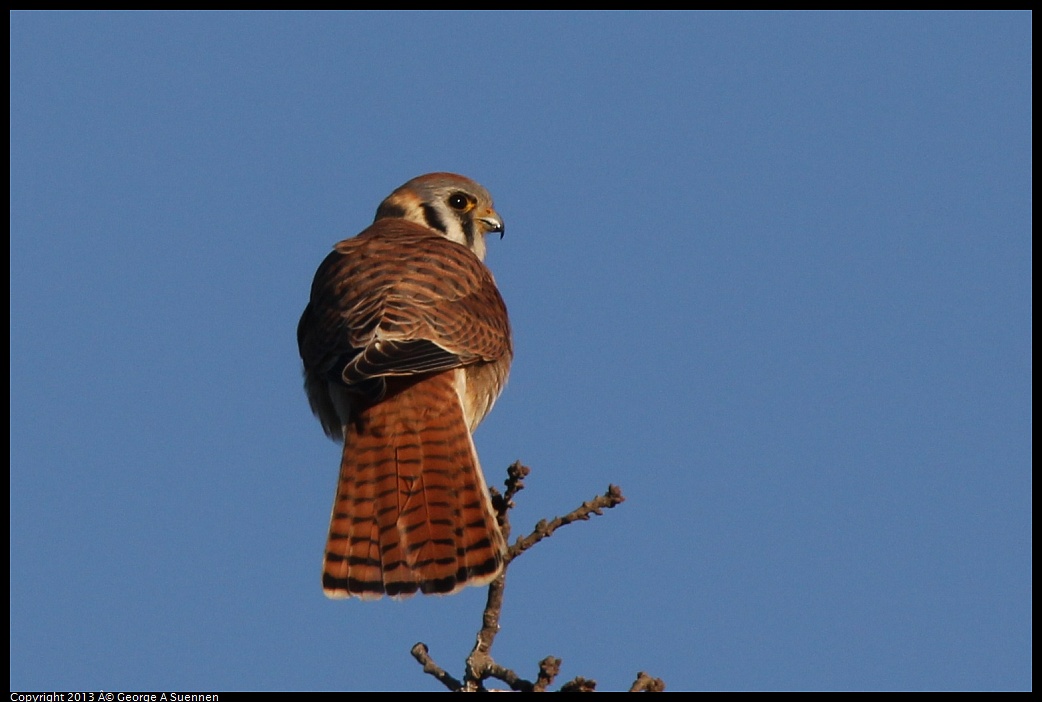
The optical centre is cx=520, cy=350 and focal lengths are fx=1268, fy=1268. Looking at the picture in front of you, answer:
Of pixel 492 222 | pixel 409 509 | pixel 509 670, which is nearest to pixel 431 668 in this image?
pixel 509 670

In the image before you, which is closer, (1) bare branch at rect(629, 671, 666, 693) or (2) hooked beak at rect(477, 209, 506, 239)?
(1) bare branch at rect(629, 671, 666, 693)

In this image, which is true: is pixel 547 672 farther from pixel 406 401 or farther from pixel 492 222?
pixel 492 222

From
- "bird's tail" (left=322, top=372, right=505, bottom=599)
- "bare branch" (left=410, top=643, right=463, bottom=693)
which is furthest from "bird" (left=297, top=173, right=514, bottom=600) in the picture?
"bare branch" (left=410, top=643, right=463, bottom=693)

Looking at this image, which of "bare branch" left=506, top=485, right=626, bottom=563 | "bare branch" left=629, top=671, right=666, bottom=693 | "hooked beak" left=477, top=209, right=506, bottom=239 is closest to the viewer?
"bare branch" left=629, top=671, right=666, bottom=693

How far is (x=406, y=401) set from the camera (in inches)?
159

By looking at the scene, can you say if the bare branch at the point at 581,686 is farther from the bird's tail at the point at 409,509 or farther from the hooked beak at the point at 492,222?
the hooked beak at the point at 492,222

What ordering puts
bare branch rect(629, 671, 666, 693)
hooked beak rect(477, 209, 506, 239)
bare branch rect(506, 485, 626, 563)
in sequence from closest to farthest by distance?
1. bare branch rect(629, 671, 666, 693)
2. bare branch rect(506, 485, 626, 563)
3. hooked beak rect(477, 209, 506, 239)

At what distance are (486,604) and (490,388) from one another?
1.35 metres

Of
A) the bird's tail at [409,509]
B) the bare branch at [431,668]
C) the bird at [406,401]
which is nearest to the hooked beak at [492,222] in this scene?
the bird at [406,401]

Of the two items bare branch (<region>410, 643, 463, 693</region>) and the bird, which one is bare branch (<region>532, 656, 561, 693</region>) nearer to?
bare branch (<region>410, 643, 463, 693</region>)

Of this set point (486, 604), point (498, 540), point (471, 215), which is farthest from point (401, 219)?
point (486, 604)

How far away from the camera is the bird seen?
3.75 meters

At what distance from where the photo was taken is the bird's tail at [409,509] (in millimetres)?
3711

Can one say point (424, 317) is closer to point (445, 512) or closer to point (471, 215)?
point (445, 512)
